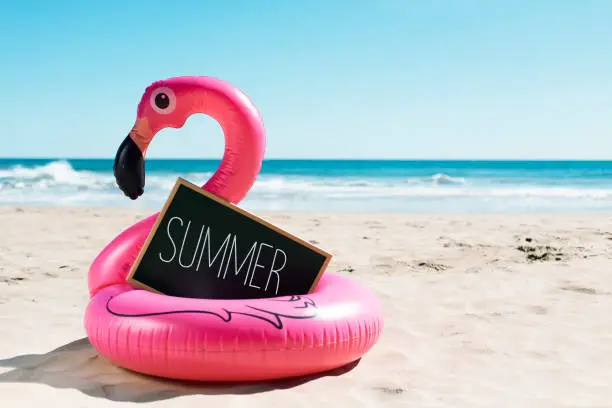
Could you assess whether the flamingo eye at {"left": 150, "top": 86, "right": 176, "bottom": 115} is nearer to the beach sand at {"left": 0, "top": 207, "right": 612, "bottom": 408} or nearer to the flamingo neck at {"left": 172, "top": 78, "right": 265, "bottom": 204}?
the flamingo neck at {"left": 172, "top": 78, "right": 265, "bottom": 204}

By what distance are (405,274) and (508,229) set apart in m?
3.53

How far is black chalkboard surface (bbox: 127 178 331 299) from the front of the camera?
12.0 feet

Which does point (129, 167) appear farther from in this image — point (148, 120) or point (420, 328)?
point (420, 328)

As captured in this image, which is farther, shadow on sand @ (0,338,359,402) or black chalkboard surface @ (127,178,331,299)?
black chalkboard surface @ (127,178,331,299)

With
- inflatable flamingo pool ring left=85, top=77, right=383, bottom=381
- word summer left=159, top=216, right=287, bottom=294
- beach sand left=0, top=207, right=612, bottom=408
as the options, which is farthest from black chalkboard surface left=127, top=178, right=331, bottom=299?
beach sand left=0, top=207, right=612, bottom=408

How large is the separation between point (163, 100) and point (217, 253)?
38.8 inches

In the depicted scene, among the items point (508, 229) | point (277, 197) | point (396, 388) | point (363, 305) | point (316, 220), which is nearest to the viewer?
point (396, 388)

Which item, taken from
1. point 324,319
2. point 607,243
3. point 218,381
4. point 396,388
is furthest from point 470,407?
point 607,243

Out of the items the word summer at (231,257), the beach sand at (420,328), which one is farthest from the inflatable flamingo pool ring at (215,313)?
the word summer at (231,257)

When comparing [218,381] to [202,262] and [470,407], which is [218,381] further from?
[470,407]

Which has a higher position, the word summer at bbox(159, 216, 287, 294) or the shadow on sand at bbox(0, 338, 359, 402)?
the word summer at bbox(159, 216, 287, 294)

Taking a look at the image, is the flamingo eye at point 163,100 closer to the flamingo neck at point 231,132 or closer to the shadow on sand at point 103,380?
the flamingo neck at point 231,132

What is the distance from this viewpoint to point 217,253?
3682 millimetres

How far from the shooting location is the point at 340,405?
2.91m
